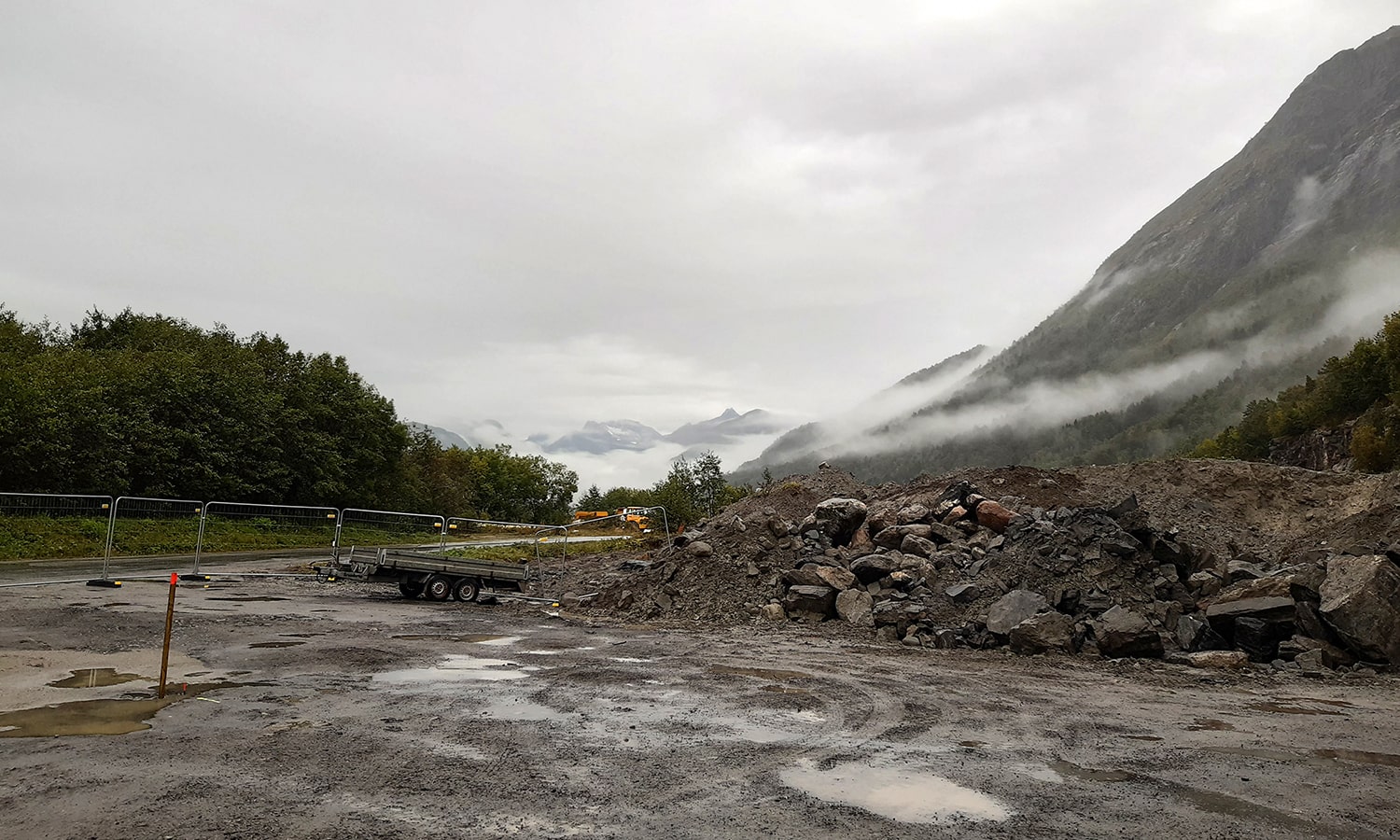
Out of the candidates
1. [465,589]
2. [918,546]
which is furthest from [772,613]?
[465,589]

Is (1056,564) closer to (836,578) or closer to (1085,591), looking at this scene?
(1085,591)

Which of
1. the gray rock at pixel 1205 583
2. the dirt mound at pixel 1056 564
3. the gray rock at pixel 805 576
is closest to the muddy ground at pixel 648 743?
the dirt mound at pixel 1056 564

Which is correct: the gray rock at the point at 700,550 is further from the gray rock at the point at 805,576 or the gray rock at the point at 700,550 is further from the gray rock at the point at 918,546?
the gray rock at the point at 918,546

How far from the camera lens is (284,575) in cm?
2139

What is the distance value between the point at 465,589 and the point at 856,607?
30.7 feet

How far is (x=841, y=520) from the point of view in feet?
69.9

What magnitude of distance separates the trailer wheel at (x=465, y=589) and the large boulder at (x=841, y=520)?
8834 mm

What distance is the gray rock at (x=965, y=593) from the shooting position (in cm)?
1547

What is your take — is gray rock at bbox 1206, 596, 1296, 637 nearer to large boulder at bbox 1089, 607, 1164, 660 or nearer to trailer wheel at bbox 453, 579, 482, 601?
large boulder at bbox 1089, 607, 1164, 660

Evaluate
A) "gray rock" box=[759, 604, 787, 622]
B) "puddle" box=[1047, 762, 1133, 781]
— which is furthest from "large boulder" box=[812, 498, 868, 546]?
"puddle" box=[1047, 762, 1133, 781]

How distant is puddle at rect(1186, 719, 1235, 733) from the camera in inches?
341

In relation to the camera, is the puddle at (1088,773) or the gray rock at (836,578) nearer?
the puddle at (1088,773)

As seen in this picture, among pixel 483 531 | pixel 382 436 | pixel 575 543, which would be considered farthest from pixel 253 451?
pixel 483 531

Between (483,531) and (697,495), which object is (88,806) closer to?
(483,531)
